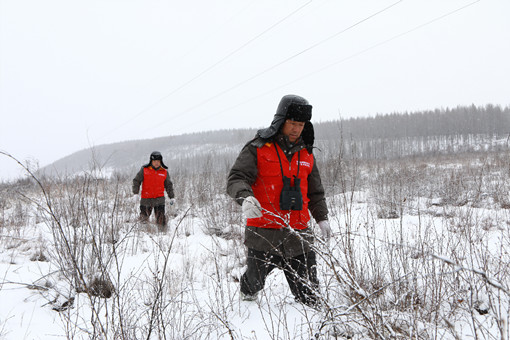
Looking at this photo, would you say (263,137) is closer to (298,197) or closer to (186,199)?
(298,197)

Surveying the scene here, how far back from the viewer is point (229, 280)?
305 cm

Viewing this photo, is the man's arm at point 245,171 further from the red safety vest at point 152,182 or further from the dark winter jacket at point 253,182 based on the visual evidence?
the red safety vest at point 152,182

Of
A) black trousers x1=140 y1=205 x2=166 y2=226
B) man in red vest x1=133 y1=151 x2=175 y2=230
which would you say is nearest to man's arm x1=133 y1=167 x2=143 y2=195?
man in red vest x1=133 y1=151 x2=175 y2=230

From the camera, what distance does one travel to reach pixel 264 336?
1.78 m

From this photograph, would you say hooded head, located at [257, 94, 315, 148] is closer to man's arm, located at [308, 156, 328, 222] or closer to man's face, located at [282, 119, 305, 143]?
man's face, located at [282, 119, 305, 143]

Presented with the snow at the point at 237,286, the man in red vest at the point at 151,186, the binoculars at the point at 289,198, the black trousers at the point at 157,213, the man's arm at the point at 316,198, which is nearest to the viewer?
the snow at the point at 237,286

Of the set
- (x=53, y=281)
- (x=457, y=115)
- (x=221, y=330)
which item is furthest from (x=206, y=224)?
(x=457, y=115)

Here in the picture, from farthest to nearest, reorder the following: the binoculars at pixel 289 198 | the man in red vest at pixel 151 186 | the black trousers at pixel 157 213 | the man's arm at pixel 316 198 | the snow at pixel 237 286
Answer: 1. the man in red vest at pixel 151 186
2. the black trousers at pixel 157 213
3. the man's arm at pixel 316 198
4. the binoculars at pixel 289 198
5. the snow at pixel 237 286

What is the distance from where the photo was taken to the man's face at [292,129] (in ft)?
7.23

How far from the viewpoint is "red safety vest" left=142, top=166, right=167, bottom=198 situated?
564 centimetres

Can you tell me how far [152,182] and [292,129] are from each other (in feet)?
14.0

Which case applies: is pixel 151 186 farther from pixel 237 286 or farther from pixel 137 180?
pixel 237 286

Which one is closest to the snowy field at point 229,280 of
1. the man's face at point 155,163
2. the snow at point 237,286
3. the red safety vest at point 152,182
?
the snow at point 237,286

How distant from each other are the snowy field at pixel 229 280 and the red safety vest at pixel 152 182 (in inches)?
28.6
